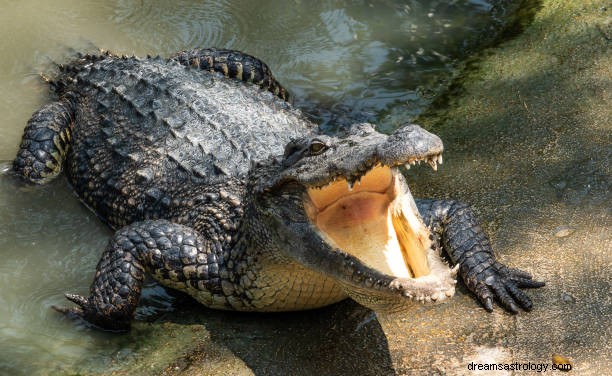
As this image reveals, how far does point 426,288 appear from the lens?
325 cm

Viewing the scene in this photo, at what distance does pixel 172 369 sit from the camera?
4.05m

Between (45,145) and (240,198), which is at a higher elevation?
(240,198)

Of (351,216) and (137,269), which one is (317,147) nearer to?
(351,216)

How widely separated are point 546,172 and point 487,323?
58.3 inches

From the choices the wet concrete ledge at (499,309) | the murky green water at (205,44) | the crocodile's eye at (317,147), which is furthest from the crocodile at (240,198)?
the murky green water at (205,44)

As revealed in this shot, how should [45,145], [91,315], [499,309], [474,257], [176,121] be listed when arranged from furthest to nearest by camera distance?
1. [45,145]
2. [176,121]
3. [474,257]
4. [91,315]
5. [499,309]

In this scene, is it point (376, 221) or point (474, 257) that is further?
point (474, 257)

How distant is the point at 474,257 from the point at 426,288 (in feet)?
4.61

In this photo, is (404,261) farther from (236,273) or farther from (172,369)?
(172,369)

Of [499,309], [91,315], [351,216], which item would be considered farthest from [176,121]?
[499,309]

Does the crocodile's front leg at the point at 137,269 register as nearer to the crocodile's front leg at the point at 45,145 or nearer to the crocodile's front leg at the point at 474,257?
the crocodile's front leg at the point at 474,257

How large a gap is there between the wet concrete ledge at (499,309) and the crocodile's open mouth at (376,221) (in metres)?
0.59

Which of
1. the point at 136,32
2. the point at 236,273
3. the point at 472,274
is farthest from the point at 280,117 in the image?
the point at 136,32

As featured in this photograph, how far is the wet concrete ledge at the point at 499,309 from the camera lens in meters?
3.96
